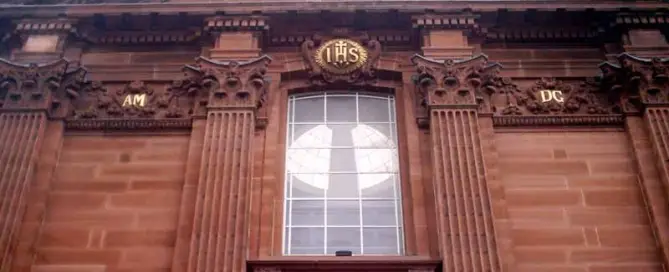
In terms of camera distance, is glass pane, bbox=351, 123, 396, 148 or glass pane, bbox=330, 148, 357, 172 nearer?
glass pane, bbox=330, 148, 357, 172

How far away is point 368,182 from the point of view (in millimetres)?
16094

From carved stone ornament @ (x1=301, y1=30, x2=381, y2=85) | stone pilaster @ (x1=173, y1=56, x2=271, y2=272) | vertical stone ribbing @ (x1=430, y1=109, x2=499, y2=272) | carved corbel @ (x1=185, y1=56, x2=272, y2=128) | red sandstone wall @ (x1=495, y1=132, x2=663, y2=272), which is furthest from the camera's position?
carved stone ornament @ (x1=301, y1=30, x2=381, y2=85)

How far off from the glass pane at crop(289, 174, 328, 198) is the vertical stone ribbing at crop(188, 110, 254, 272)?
1096 mm

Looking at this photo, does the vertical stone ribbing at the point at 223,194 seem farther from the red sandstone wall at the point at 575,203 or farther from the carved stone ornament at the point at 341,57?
the red sandstone wall at the point at 575,203

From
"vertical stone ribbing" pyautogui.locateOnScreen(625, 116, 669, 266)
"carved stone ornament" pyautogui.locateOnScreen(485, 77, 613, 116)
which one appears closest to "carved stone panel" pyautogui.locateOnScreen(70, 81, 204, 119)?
"carved stone ornament" pyautogui.locateOnScreen(485, 77, 613, 116)

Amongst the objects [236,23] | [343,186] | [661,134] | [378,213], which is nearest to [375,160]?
[343,186]

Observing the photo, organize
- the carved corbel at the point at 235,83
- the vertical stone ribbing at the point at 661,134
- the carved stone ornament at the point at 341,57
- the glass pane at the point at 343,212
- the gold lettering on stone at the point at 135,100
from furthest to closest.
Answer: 1. the carved stone ornament at the point at 341,57
2. the gold lettering on stone at the point at 135,100
3. the carved corbel at the point at 235,83
4. the glass pane at the point at 343,212
5. the vertical stone ribbing at the point at 661,134

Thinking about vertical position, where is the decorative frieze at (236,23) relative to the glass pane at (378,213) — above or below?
above

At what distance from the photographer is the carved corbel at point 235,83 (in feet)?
53.8

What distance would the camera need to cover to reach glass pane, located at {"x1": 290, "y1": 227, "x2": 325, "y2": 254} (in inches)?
598

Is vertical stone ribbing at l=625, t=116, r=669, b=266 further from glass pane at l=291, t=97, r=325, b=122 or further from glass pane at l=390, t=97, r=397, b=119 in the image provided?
glass pane at l=291, t=97, r=325, b=122

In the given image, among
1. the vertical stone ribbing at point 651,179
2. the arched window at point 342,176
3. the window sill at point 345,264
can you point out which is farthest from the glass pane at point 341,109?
the vertical stone ribbing at point 651,179

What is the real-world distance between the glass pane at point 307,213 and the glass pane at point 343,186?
30cm

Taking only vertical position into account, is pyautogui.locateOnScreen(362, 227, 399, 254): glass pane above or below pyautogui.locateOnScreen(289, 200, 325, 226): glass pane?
below
